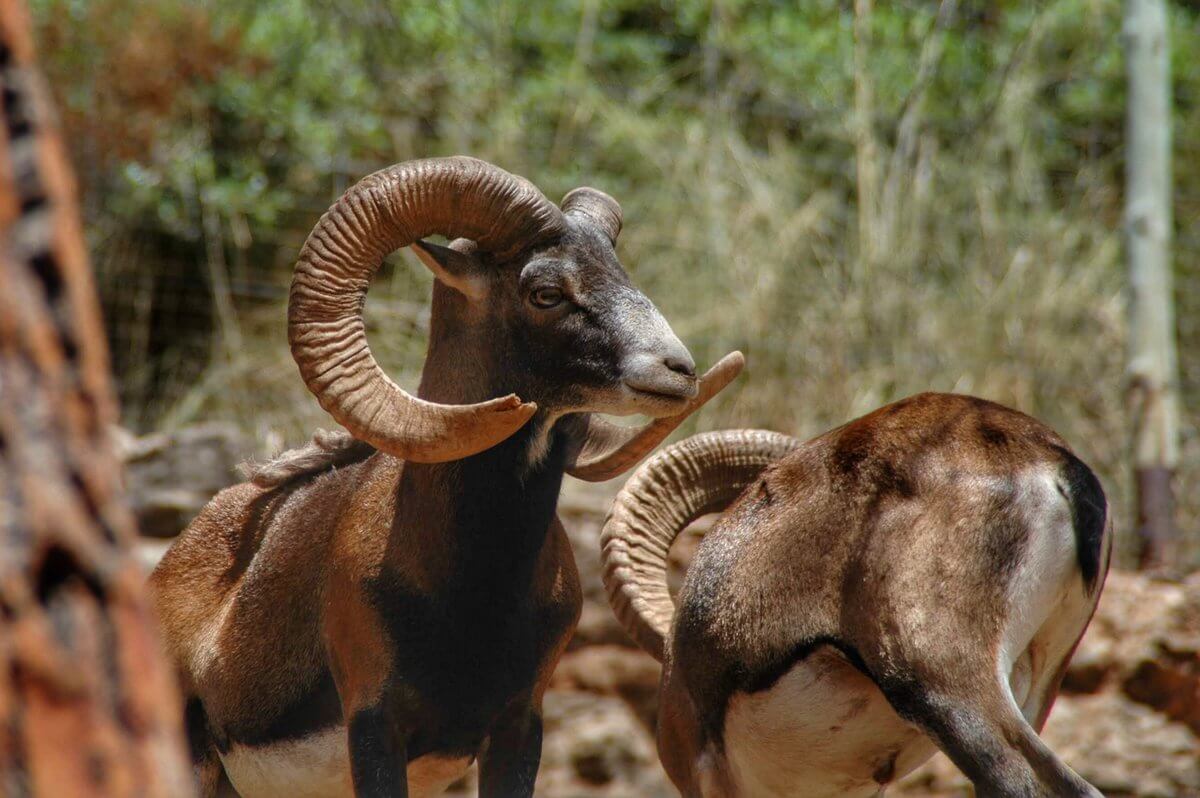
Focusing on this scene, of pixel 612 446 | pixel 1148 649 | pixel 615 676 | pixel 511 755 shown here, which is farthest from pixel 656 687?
pixel 511 755

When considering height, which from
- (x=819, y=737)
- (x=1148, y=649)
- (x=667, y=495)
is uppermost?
(x=667, y=495)

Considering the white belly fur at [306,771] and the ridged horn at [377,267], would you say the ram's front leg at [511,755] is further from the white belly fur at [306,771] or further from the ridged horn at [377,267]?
the ridged horn at [377,267]

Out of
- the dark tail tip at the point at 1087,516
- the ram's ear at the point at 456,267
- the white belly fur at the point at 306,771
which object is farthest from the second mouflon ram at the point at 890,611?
the ram's ear at the point at 456,267

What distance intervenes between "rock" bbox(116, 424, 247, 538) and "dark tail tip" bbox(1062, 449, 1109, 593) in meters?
5.36

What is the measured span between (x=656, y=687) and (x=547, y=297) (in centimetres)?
418

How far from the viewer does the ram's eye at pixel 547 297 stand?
16.1 ft

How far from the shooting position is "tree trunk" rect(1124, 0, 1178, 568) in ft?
30.5

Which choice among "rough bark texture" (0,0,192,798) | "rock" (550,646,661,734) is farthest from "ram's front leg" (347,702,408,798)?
"rock" (550,646,661,734)

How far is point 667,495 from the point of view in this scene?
5863mm

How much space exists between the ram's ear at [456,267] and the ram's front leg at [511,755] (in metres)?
1.34

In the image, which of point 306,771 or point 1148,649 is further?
point 1148,649

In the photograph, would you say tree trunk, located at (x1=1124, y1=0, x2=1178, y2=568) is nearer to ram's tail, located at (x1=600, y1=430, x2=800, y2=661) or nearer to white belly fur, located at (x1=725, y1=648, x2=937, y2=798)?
ram's tail, located at (x1=600, y1=430, x2=800, y2=661)

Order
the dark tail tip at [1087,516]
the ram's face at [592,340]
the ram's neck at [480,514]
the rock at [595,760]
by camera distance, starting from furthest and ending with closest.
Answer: the rock at [595,760] < the ram's neck at [480,514] < the ram's face at [592,340] < the dark tail tip at [1087,516]

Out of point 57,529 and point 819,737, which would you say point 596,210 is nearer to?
point 819,737
